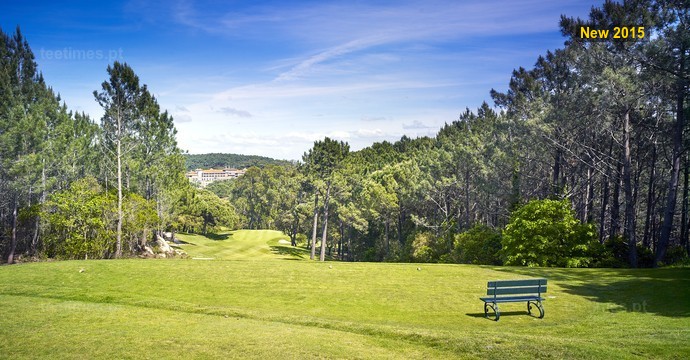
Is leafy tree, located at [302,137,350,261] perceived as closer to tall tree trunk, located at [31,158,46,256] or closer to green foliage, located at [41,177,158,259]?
green foliage, located at [41,177,158,259]

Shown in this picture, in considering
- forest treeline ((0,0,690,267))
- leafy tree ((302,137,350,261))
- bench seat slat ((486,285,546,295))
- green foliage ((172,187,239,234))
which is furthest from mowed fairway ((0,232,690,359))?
green foliage ((172,187,239,234))

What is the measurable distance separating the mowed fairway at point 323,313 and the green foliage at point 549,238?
3493 mm

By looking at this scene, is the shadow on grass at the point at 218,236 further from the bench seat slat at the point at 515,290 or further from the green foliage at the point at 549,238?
the bench seat slat at the point at 515,290

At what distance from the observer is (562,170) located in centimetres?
4125

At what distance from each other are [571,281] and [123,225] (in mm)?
31414

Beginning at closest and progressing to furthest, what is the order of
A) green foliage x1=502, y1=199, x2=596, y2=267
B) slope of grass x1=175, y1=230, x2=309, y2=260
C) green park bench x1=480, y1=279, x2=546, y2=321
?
1. green park bench x1=480, y1=279, x2=546, y2=321
2. green foliage x1=502, y1=199, x2=596, y2=267
3. slope of grass x1=175, y1=230, x2=309, y2=260

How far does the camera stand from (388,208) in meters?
56.8

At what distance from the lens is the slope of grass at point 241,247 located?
61750 mm

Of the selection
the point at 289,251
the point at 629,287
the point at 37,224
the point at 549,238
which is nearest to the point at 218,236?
the point at 289,251

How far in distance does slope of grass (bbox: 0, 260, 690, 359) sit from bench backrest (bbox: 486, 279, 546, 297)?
0.84 meters

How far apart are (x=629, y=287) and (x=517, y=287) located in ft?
22.4

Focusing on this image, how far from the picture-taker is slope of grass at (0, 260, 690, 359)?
9.32 meters

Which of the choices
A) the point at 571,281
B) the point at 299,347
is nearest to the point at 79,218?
the point at 299,347

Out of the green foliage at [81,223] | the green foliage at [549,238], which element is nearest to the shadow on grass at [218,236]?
the green foliage at [81,223]
